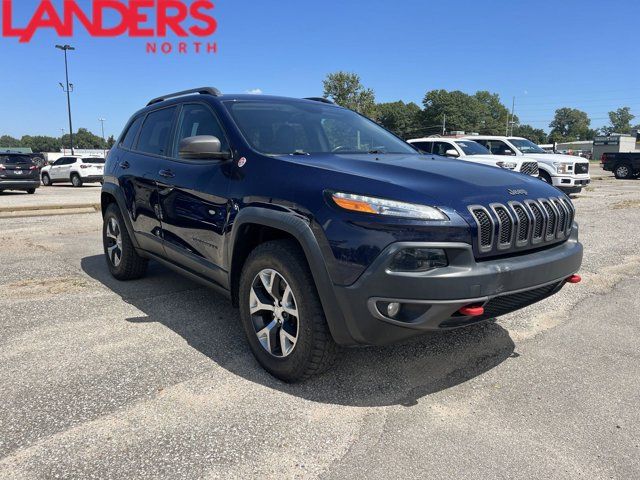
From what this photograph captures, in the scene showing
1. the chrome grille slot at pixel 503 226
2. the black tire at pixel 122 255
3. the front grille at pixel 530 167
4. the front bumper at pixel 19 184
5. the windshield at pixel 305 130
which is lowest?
the black tire at pixel 122 255

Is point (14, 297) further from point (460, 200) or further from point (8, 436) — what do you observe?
point (460, 200)

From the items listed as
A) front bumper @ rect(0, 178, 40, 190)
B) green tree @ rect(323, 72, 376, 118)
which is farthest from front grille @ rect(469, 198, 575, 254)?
green tree @ rect(323, 72, 376, 118)

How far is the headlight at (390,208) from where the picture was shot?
2.37 metres

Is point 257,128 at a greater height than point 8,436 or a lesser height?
→ greater

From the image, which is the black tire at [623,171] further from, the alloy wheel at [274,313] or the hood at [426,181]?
the alloy wheel at [274,313]

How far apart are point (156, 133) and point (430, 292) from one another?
10.3 ft

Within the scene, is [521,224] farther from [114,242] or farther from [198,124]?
[114,242]

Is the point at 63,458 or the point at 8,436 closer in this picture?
the point at 63,458

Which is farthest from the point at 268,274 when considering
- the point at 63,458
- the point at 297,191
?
the point at 63,458

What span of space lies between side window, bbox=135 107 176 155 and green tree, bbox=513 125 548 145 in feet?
498

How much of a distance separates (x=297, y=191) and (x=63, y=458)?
5.52 ft

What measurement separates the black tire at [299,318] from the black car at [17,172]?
1679 centimetres

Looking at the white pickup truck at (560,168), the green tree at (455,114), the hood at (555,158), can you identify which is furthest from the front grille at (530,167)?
the green tree at (455,114)

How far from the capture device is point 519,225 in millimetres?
2605
